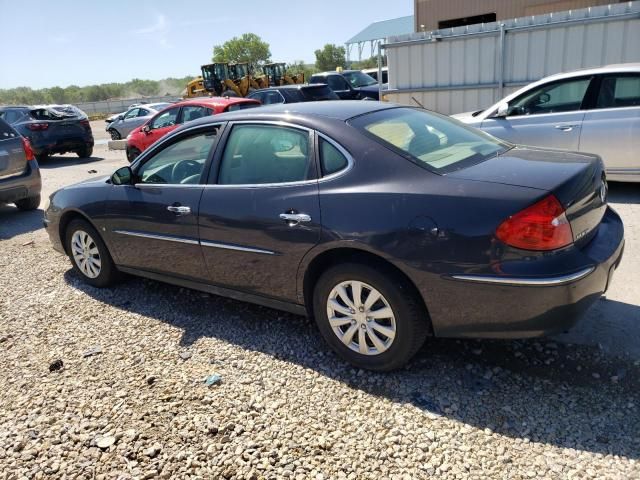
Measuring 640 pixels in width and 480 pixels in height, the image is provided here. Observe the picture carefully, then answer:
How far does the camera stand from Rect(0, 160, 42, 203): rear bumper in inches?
298

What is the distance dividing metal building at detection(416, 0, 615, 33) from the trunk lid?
1846 centimetres

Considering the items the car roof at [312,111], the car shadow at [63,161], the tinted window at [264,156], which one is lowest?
the car shadow at [63,161]

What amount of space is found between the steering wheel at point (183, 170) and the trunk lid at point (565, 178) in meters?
1.98

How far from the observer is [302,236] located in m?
3.09

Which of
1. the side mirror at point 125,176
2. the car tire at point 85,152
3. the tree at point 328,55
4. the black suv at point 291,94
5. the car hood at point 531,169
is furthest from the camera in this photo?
the tree at point 328,55

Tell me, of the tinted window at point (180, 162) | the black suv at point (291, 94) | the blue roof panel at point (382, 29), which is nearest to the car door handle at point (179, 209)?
the tinted window at point (180, 162)

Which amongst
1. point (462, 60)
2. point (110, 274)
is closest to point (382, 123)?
point (110, 274)

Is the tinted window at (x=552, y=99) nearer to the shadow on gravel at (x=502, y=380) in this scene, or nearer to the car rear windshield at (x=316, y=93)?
the shadow on gravel at (x=502, y=380)

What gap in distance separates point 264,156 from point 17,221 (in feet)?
20.6

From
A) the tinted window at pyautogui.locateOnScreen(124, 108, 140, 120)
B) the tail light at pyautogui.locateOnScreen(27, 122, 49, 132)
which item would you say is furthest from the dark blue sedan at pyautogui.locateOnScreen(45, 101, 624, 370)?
the tinted window at pyautogui.locateOnScreen(124, 108, 140, 120)

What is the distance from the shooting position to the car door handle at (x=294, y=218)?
10.0 ft

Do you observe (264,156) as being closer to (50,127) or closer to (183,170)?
(183,170)

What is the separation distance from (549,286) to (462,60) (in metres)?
8.67

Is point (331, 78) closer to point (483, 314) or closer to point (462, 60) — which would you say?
point (462, 60)
